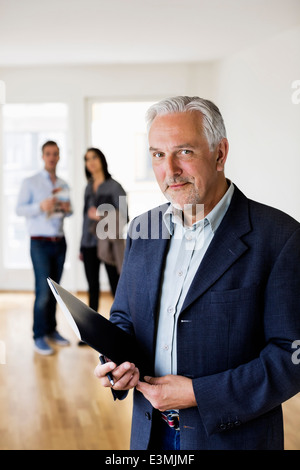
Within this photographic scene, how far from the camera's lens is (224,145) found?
50.6 inches

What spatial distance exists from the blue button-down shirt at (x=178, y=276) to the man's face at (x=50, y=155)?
2.97m

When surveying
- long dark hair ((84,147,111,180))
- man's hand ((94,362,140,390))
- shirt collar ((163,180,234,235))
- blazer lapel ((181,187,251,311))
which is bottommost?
man's hand ((94,362,140,390))

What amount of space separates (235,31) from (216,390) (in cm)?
392

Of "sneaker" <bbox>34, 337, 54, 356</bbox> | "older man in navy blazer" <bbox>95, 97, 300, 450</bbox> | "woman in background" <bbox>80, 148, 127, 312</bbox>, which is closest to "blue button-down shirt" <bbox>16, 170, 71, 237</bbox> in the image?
"woman in background" <bbox>80, 148, 127, 312</bbox>

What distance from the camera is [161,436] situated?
133 centimetres

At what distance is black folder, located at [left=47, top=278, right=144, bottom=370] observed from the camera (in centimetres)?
A: 113

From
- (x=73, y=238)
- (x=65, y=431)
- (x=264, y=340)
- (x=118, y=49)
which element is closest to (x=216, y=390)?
(x=264, y=340)

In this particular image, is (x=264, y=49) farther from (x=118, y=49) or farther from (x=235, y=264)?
(x=235, y=264)

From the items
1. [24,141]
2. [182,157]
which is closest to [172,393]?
[182,157]

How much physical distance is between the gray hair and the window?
552cm

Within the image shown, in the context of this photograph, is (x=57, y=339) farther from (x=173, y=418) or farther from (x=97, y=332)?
(x=97, y=332)

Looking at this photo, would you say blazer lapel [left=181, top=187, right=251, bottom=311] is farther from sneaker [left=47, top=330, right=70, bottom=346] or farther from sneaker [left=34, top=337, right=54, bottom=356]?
sneaker [left=47, top=330, right=70, bottom=346]

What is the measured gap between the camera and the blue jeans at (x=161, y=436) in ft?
4.29
